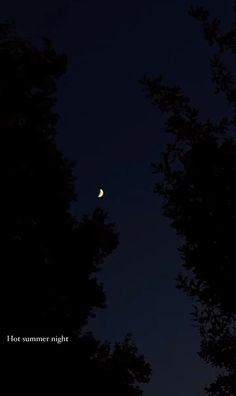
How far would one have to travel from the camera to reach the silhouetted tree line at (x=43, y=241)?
13.4m

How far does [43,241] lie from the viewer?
14508 mm

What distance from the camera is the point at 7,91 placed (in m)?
15.7

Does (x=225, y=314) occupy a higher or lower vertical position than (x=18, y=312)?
lower

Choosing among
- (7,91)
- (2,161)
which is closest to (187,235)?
(2,161)

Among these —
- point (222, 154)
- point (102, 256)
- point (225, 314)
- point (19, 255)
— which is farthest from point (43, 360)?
point (222, 154)

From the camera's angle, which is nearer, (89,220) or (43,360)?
(43,360)

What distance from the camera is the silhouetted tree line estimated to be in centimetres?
1341

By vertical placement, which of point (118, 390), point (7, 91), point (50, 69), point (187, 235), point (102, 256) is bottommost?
point (118, 390)

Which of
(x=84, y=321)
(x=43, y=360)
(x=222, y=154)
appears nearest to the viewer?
(x=222, y=154)

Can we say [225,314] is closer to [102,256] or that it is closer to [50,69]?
[102,256]

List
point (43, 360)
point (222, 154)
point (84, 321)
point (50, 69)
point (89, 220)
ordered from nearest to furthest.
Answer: point (222, 154) → point (43, 360) → point (84, 321) → point (89, 220) → point (50, 69)

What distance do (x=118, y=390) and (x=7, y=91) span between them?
834 cm

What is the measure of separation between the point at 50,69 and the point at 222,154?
8.18 meters

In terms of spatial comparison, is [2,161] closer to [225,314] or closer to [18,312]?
[18,312]
